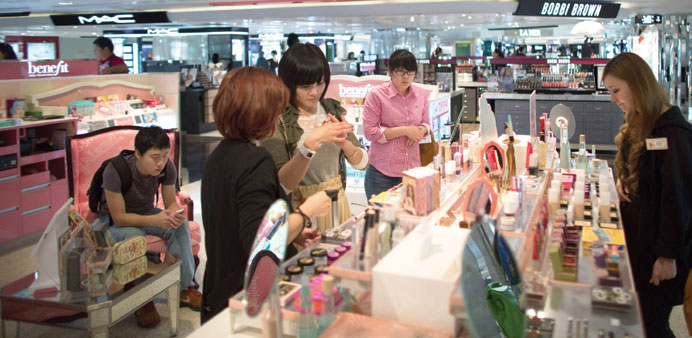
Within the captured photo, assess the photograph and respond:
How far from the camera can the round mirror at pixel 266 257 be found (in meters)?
1.46

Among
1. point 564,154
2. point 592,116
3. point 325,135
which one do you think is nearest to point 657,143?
point 564,154

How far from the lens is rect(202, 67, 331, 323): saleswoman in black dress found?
1737 mm

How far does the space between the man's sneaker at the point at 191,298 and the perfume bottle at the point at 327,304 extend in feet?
8.18

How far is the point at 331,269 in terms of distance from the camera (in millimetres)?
1627

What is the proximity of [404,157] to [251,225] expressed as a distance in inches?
91.4

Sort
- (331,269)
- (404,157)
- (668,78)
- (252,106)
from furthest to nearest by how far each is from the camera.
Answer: (668,78) → (404,157) → (252,106) → (331,269)

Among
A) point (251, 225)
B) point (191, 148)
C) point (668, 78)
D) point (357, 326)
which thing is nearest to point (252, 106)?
point (251, 225)

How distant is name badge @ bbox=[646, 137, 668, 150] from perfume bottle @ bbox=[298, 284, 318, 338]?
1.56m

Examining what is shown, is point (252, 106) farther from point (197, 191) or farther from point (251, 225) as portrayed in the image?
point (197, 191)

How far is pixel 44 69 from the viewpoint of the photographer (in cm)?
635

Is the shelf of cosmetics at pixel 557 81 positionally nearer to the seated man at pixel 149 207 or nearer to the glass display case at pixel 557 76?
the glass display case at pixel 557 76

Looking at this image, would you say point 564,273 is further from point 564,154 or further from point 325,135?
point 564,154

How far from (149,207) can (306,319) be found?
263 centimetres

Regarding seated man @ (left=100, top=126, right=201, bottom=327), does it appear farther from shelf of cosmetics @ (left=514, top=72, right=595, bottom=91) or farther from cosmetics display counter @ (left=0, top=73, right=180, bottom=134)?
shelf of cosmetics @ (left=514, top=72, right=595, bottom=91)
